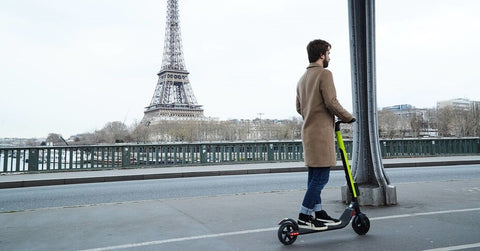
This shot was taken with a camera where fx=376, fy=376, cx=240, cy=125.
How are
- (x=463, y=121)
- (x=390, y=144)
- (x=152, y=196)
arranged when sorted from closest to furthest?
1. (x=152, y=196)
2. (x=390, y=144)
3. (x=463, y=121)

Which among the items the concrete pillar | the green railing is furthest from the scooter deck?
the green railing

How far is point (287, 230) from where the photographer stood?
3.71 m

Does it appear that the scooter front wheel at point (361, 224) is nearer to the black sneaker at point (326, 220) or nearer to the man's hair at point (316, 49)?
the black sneaker at point (326, 220)

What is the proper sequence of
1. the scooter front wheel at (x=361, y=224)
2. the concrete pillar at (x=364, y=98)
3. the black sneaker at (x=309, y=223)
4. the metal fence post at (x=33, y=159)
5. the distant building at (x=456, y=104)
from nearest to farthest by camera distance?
the black sneaker at (x=309, y=223)
the scooter front wheel at (x=361, y=224)
the concrete pillar at (x=364, y=98)
the metal fence post at (x=33, y=159)
the distant building at (x=456, y=104)

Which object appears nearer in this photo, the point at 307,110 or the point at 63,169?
the point at 307,110

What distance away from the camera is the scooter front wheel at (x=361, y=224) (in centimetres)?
399

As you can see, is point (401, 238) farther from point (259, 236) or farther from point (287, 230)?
point (259, 236)

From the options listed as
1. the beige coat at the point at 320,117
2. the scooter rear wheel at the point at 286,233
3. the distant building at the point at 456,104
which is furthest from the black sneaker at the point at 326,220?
the distant building at the point at 456,104

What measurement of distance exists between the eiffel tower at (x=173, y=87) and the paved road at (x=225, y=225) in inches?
→ 2469

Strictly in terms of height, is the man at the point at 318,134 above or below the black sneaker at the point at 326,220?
above

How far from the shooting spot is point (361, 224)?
400 centimetres

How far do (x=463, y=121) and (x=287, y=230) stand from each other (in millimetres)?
72782

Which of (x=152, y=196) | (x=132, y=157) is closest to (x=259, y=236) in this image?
(x=152, y=196)

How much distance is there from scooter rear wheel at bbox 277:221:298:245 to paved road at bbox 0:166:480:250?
0.28ft
